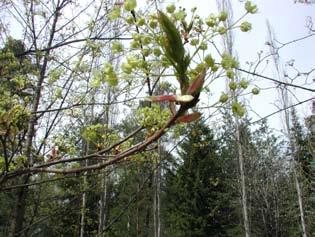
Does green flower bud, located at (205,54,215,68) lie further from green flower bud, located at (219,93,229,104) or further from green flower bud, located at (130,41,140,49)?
green flower bud, located at (130,41,140,49)

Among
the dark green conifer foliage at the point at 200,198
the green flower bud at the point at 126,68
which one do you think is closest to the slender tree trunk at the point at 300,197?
the dark green conifer foliage at the point at 200,198

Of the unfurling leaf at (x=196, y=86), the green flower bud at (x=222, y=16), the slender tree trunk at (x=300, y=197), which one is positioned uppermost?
the slender tree trunk at (x=300, y=197)

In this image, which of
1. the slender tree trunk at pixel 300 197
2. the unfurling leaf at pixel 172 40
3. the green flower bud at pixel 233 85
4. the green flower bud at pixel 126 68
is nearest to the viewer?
the unfurling leaf at pixel 172 40

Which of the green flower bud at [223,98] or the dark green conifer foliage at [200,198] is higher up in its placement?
the dark green conifer foliage at [200,198]

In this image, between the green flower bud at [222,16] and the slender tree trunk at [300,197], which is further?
the slender tree trunk at [300,197]

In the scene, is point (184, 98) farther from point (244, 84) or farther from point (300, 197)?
point (300, 197)

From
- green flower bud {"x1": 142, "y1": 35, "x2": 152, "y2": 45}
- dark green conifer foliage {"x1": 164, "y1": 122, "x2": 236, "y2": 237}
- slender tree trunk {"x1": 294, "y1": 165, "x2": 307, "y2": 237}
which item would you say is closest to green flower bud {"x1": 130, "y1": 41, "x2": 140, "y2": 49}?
green flower bud {"x1": 142, "y1": 35, "x2": 152, "y2": 45}

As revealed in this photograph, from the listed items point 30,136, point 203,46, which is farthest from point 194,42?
point 30,136

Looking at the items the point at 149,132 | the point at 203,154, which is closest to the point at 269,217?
the point at 203,154

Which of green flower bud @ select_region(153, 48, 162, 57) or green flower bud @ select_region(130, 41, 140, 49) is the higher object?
green flower bud @ select_region(130, 41, 140, 49)

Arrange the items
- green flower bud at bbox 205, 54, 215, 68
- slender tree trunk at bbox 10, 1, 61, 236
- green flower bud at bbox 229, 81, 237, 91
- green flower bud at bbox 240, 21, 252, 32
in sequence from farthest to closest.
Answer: slender tree trunk at bbox 10, 1, 61, 236 → green flower bud at bbox 240, 21, 252, 32 → green flower bud at bbox 229, 81, 237, 91 → green flower bud at bbox 205, 54, 215, 68

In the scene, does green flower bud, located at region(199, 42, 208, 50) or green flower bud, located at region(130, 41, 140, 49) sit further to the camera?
green flower bud, located at region(130, 41, 140, 49)

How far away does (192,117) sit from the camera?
103 cm

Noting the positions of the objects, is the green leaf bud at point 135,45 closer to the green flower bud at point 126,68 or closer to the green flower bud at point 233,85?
the green flower bud at point 126,68
